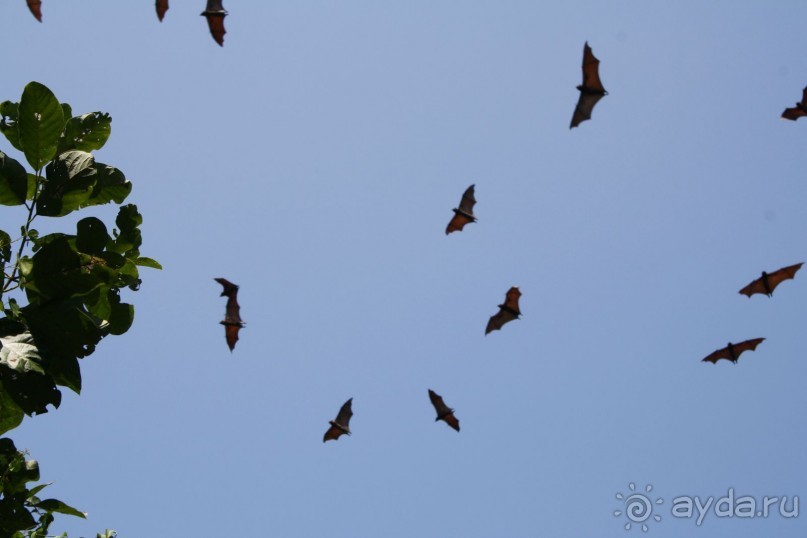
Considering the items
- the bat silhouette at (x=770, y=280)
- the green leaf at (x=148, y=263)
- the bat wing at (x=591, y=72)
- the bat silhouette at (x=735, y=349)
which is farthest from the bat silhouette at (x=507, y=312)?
the green leaf at (x=148, y=263)

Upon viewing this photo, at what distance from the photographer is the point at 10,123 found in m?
5.70

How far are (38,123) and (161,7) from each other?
641 centimetres

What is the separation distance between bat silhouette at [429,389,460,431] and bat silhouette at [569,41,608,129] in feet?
22.5

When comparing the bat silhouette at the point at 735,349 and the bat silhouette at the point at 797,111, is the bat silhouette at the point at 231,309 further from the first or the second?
the bat silhouette at the point at 797,111

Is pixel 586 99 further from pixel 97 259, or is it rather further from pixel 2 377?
pixel 2 377

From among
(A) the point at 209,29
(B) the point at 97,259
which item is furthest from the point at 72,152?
(A) the point at 209,29

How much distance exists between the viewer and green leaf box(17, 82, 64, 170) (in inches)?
206

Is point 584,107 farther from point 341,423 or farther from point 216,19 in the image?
point 341,423

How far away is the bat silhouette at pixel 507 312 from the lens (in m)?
15.9

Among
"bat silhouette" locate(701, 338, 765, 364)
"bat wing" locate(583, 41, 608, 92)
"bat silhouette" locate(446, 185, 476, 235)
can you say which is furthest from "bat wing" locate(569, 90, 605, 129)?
"bat silhouette" locate(701, 338, 765, 364)

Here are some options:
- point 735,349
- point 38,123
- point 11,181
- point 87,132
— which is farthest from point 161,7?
point 735,349

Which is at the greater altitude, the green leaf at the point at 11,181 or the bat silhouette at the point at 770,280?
the bat silhouette at the point at 770,280

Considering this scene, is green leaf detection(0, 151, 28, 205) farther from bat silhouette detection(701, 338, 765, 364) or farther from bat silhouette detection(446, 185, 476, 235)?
bat silhouette detection(701, 338, 765, 364)

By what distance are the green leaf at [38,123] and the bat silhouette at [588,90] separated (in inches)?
411
